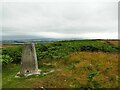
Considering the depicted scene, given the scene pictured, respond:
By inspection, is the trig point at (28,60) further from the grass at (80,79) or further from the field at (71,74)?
the grass at (80,79)

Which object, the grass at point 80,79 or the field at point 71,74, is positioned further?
the field at point 71,74

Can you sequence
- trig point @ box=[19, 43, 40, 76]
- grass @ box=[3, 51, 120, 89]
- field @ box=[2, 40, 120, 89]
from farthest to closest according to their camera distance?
1. trig point @ box=[19, 43, 40, 76]
2. field @ box=[2, 40, 120, 89]
3. grass @ box=[3, 51, 120, 89]

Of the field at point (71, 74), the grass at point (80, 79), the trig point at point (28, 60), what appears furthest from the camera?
the trig point at point (28, 60)

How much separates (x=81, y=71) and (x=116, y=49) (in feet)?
51.5

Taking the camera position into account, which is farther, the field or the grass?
the field

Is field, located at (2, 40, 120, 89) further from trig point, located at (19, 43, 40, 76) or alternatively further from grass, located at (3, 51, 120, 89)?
trig point, located at (19, 43, 40, 76)

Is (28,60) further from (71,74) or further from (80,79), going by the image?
(80,79)

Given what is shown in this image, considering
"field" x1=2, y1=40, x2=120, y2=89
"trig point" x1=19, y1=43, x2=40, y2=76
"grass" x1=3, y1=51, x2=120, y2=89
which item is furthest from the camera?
"trig point" x1=19, y1=43, x2=40, y2=76

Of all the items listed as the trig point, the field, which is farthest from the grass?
the trig point

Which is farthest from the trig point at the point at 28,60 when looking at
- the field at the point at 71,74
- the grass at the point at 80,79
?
the grass at the point at 80,79

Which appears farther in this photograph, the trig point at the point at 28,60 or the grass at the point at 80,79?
the trig point at the point at 28,60

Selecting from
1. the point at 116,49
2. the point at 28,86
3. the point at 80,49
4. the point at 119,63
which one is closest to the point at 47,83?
the point at 28,86

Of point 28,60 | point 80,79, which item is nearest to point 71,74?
point 80,79

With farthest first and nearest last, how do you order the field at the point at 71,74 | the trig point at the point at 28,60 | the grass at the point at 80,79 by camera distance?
the trig point at the point at 28,60 < the field at the point at 71,74 < the grass at the point at 80,79
